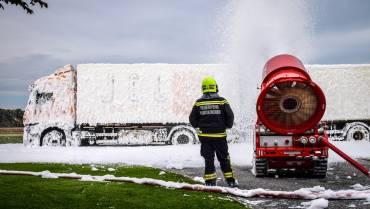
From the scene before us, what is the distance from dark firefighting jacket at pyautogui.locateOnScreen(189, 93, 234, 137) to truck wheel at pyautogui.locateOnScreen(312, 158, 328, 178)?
100 inches

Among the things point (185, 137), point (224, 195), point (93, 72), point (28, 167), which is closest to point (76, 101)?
point (93, 72)

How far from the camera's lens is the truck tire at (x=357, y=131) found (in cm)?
2234

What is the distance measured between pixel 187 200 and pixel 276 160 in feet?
12.7

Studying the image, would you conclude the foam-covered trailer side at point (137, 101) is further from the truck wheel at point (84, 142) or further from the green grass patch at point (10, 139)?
the green grass patch at point (10, 139)

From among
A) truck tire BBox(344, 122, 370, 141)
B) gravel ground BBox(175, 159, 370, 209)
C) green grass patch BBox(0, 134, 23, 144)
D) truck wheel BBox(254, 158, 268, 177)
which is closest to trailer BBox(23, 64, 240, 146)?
truck tire BBox(344, 122, 370, 141)

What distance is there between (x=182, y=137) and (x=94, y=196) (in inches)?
616

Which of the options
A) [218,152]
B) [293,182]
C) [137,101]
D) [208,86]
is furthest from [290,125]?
[137,101]

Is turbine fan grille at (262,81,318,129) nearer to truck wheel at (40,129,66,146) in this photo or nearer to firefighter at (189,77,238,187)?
firefighter at (189,77,238,187)

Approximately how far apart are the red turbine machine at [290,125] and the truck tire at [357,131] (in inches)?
529

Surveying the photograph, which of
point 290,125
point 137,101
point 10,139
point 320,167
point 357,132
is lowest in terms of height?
point 320,167

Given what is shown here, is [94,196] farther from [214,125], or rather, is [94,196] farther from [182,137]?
[182,137]

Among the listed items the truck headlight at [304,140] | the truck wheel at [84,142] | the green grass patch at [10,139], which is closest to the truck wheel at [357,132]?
the truck wheel at [84,142]

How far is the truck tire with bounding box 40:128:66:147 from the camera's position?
21906 mm

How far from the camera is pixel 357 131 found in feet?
73.3
